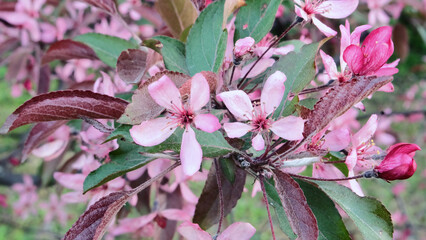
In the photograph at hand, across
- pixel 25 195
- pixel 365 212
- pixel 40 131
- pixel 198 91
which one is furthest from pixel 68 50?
pixel 25 195

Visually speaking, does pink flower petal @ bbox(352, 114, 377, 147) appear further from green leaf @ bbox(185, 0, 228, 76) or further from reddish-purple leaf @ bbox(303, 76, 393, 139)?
green leaf @ bbox(185, 0, 228, 76)

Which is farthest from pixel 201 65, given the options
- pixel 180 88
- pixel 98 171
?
pixel 98 171

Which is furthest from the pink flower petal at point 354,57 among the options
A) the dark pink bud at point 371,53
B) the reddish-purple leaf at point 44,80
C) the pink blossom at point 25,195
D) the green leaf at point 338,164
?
the pink blossom at point 25,195

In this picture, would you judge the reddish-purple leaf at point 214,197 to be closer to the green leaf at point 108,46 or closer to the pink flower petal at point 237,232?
the pink flower petal at point 237,232

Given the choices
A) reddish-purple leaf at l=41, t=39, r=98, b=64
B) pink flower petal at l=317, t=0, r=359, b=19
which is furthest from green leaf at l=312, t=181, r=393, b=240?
reddish-purple leaf at l=41, t=39, r=98, b=64

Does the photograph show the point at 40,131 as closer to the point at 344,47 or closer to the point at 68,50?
the point at 68,50

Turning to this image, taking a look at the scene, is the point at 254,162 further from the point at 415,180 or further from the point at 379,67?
the point at 415,180
